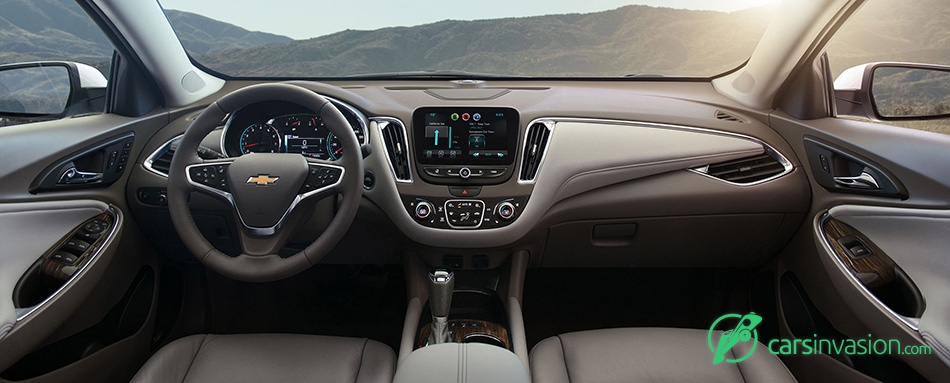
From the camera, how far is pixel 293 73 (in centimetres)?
272

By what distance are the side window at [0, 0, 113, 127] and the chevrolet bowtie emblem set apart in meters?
1.03

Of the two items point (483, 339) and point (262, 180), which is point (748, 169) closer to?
point (483, 339)

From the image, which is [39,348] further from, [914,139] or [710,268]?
[914,139]

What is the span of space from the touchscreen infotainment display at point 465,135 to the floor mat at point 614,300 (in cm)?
83

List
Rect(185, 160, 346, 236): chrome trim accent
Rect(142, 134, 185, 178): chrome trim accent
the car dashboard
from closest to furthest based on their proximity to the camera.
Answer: Rect(185, 160, 346, 236): chrome trim accent < the car dashboard < Rect(142, 134, 185, 178): chrome trim accent

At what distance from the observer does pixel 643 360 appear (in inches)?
66.3

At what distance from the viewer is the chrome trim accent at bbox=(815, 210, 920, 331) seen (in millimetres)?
1559

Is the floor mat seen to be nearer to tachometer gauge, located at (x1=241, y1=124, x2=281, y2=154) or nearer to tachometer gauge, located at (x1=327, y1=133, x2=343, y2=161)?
tachometer gauge, located at (x1=327, y1=133, x2=343, y2=161)

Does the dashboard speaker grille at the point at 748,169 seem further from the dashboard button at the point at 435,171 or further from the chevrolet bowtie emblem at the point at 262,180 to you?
the chevrolet bowtie emblem at the point at 262,180

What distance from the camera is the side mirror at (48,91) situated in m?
2.03

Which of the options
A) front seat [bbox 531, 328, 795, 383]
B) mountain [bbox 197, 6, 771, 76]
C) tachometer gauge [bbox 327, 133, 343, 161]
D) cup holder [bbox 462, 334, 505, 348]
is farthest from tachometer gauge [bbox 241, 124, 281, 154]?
front seat [bbox 531, 328, 795, 383]

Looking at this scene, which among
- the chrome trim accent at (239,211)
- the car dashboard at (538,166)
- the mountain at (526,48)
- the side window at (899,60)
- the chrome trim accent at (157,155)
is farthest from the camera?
the mountain at (526,48)

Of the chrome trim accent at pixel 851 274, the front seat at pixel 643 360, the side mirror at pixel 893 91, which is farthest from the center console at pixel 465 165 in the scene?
the side mirror at pixel 893 91

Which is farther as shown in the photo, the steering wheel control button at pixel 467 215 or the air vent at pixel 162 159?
the air vent at pixel 162 159
